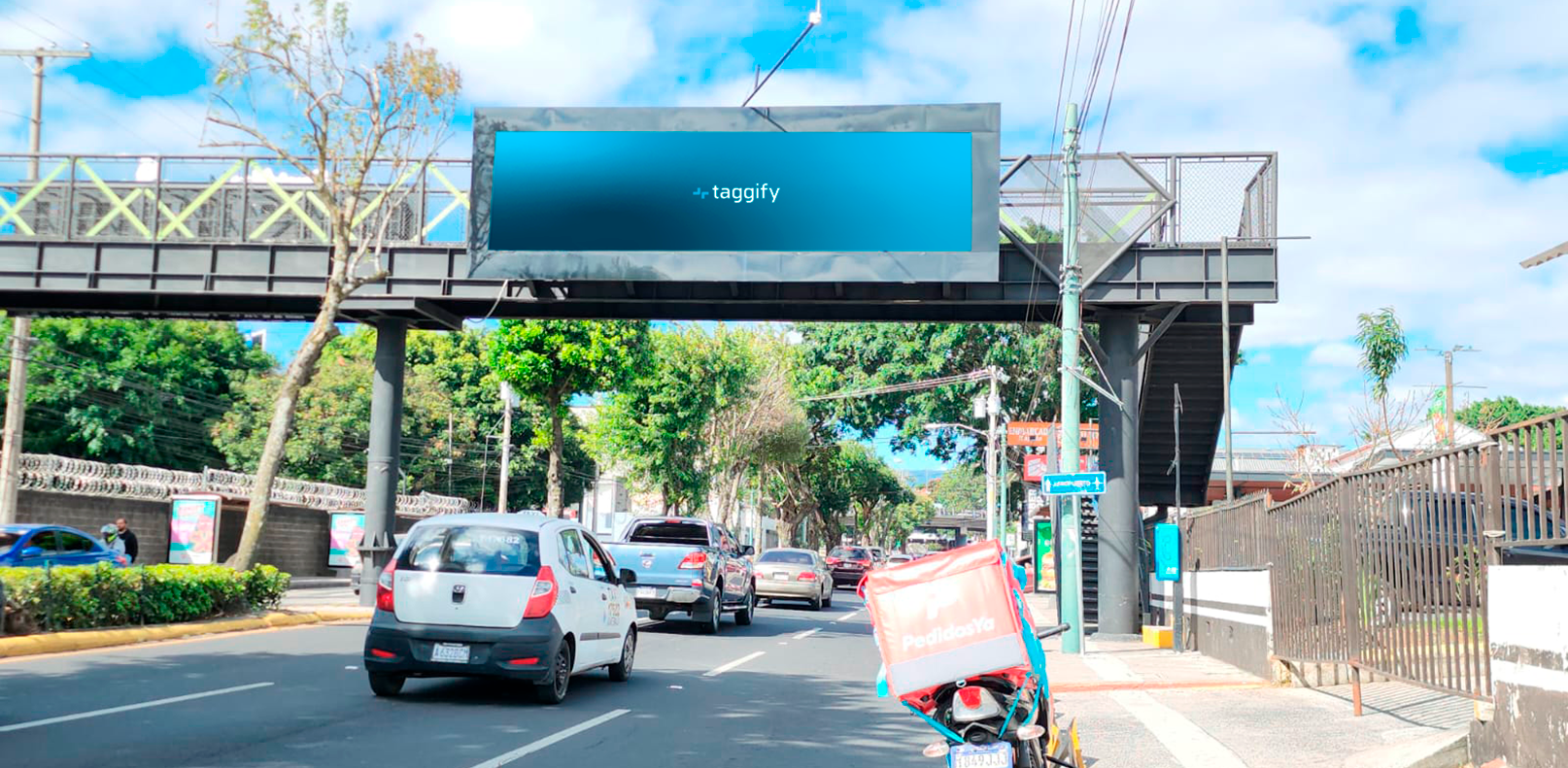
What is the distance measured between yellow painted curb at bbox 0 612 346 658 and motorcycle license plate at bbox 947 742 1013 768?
12087mm

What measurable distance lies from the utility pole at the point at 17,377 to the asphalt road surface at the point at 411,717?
14.9m

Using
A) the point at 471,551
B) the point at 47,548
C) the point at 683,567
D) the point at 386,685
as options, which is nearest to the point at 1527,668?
the point at 471,551

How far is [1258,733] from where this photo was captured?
1041cm

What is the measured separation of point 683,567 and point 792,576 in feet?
35.6

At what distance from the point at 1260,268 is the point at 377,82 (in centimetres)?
1461

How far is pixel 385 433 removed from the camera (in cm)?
2534

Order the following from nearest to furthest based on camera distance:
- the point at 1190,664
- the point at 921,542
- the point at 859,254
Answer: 1. the point at 1190,664
2. the point at 859,254
3. the point at 921,542

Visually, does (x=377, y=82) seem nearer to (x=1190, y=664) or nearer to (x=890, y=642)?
(x=1190, y=664)

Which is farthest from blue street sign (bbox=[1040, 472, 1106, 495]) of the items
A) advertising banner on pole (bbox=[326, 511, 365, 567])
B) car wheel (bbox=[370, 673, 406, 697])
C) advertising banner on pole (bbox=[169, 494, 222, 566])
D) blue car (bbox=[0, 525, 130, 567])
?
advertising banner on pole (bbox=[326, 511, 365, 567])

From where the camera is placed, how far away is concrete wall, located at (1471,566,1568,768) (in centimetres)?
687

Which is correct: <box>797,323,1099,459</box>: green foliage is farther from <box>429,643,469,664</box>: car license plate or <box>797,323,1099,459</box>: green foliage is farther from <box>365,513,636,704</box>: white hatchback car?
→ <box>429,643,469,664</box>: car license plate

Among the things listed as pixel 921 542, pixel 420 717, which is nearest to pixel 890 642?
pixel 420 717

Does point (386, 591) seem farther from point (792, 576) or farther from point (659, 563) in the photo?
point (792, 576)

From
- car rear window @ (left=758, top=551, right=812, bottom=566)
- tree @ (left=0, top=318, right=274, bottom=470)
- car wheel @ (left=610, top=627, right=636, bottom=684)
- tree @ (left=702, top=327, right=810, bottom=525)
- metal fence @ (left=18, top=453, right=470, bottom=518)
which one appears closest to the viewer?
car wheel @ (left=610, top=627, right=636, bottom=684)
